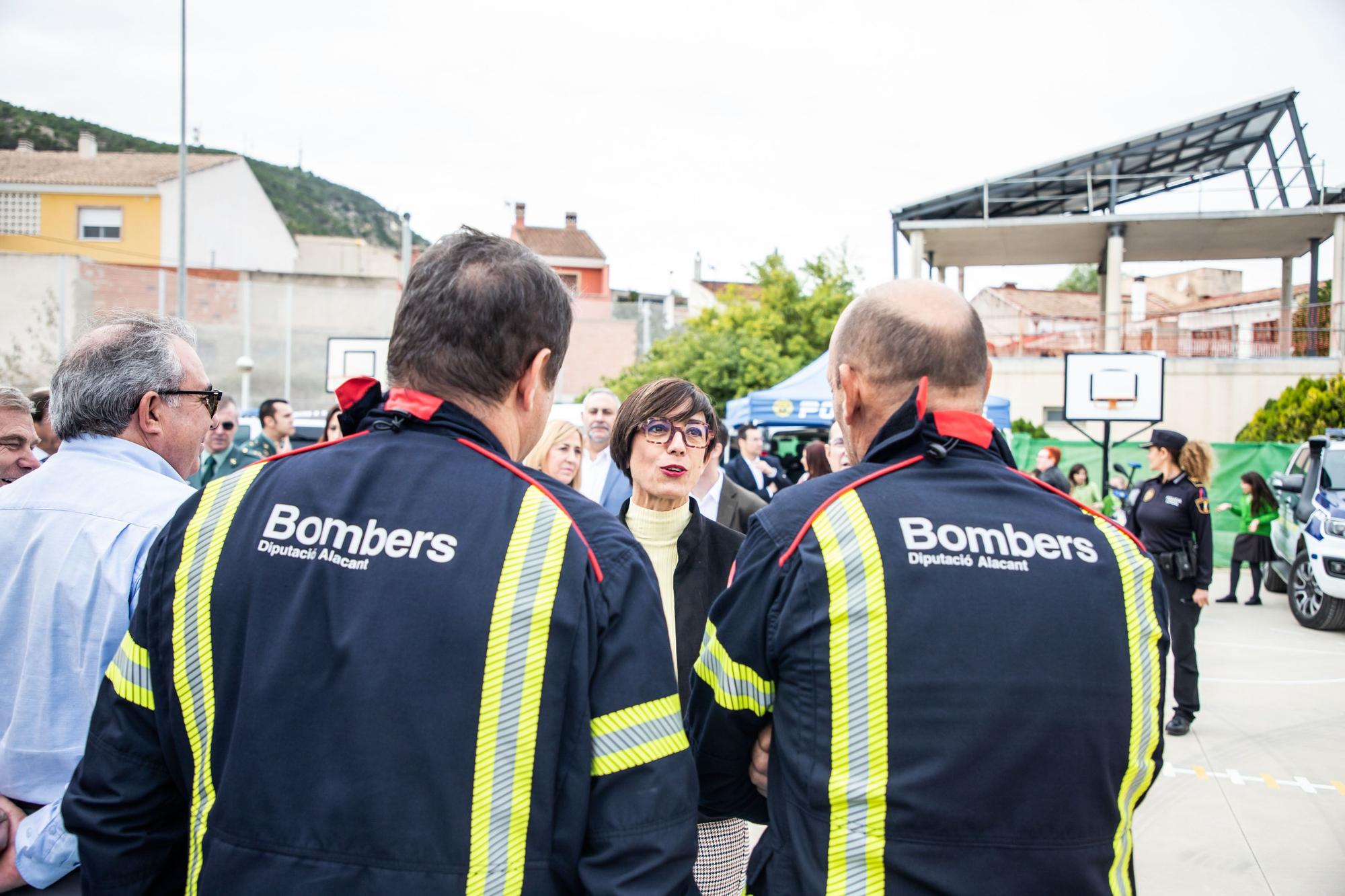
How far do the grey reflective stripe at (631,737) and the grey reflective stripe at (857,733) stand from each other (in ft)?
1.05

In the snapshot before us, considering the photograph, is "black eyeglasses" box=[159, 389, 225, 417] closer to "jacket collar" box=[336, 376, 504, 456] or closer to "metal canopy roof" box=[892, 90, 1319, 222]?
"jacket collar" box=[336, 376, 504, 456]

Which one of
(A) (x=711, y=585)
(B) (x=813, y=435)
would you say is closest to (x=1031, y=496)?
(A) (x=711, y=585)

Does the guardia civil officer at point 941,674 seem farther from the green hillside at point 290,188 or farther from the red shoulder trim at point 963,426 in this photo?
the green hillside at point 290,188

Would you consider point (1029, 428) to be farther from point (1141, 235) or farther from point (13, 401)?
point (13, 401)

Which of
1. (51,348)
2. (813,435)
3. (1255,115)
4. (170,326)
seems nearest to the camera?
(170,326)

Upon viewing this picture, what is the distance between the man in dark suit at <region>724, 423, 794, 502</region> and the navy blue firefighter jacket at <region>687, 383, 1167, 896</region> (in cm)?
705

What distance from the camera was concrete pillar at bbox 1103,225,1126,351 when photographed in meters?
22.1

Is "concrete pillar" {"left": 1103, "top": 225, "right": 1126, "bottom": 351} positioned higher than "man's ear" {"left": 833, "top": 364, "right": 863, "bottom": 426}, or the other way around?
"concrete pillar" {"left": 1103, "top": 225, "right": 1126, "bottom": 351}

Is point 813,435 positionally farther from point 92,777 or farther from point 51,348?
point 51,348

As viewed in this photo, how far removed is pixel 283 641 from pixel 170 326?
1544 mm

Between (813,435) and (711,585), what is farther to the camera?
(813,435)

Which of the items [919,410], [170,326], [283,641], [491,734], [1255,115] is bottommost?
[491,734]

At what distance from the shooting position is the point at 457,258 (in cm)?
159

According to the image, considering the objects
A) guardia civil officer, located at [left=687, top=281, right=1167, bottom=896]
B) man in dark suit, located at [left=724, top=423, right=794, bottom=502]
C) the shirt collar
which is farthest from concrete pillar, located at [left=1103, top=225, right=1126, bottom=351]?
the shirt collar
